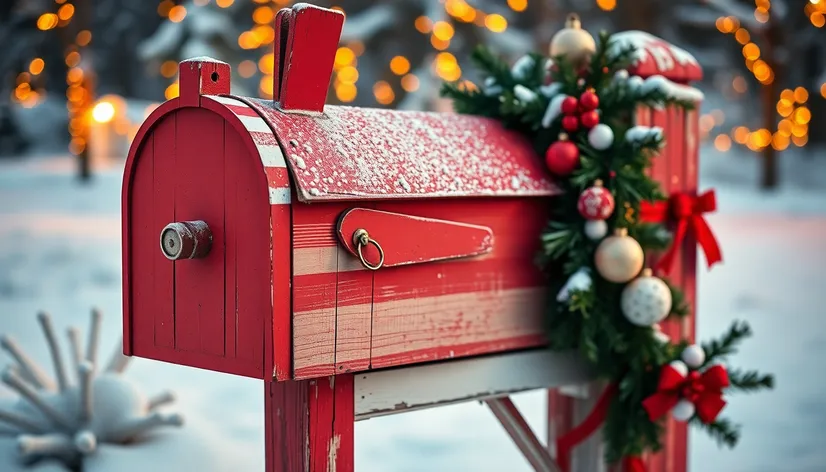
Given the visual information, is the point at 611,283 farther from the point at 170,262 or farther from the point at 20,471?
the point at 20,471

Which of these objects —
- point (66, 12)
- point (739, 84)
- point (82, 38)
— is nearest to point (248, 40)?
point (82, 38)

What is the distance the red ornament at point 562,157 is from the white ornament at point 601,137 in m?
0.05

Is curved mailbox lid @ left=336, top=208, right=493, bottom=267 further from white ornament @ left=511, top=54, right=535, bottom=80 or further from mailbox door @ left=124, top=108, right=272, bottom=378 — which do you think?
white ornament @ left=511, top=54, right=535, bottom=80

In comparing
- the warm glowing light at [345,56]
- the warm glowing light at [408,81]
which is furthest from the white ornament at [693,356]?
the warm glowing light at [408,81]

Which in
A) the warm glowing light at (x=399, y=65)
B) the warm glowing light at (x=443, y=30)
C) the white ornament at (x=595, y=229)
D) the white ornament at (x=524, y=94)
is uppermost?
Answer: the warm glowing light at (x=399, y=65)

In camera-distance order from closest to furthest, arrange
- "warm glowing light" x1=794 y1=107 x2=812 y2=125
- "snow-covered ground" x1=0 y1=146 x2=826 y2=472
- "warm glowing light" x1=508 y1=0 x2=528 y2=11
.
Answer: "snow-covered ground" x1=0 y1=146 x2=826 y2=472, "warm glowing light" x1=508 y1=0 x2=528 y2=11, "warm glowing light" x1=794 y1=107 x2=812 y2=125

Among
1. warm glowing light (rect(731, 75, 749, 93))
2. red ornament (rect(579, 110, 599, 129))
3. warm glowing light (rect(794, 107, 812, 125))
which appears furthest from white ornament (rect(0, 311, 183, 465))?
warm glowing light (rect(731, 75, 749, 93))

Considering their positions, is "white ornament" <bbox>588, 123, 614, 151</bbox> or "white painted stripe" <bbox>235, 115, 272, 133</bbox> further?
"white ornament" <bbox>588, 123, 614, 151</bbox>

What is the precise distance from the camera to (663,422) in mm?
2119

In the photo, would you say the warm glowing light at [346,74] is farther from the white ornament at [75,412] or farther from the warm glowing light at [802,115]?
the white ornament at [75,412]

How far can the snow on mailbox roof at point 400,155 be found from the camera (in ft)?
4.86

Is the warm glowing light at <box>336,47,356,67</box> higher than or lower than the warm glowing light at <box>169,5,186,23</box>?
lower

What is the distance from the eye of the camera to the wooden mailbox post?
1454 millimetres

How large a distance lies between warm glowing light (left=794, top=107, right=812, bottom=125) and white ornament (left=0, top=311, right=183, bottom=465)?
798 cm
